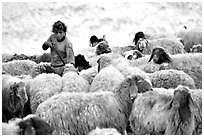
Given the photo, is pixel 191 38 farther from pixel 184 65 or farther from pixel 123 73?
pixel 123 73

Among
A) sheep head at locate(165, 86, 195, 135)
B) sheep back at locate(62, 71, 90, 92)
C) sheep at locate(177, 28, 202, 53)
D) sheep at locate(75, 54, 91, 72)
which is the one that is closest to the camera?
sheep head at locate(165, 86, 195, 135)

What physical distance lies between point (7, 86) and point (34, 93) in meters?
0.44

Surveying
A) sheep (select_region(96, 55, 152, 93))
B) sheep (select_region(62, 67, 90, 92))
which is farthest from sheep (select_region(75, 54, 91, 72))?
sheep (select_region(62, 67, 90, 92))

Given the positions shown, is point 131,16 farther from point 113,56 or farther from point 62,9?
point 113,56

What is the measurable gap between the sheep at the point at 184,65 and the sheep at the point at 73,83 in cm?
133

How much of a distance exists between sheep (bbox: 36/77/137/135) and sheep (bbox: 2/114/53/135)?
0.38 m

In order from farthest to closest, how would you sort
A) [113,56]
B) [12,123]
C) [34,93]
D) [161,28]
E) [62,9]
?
1. [62,9]
2. [161,28]
3. [113,56]
4. [34,93]
5. [12,123]

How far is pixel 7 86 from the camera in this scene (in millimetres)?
6148

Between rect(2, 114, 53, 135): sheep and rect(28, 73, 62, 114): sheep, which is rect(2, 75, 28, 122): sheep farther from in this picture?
rect(2, 114, 53, 135): sheep

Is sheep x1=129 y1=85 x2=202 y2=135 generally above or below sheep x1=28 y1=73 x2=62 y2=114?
below

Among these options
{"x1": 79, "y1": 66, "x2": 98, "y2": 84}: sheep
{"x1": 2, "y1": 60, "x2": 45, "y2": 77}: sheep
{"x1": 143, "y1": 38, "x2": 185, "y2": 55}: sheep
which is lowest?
{"x1": 79, "y1": 66, "x2": 98, "y2": 84}: sheep

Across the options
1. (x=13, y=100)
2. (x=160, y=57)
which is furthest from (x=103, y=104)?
(x=160, y=57)

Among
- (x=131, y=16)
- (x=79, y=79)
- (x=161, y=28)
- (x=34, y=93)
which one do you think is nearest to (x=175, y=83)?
(x=79, y=79)

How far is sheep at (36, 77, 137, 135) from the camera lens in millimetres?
5547
